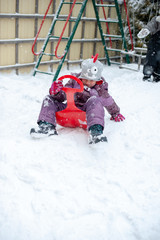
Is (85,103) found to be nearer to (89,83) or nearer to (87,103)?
(87,103)

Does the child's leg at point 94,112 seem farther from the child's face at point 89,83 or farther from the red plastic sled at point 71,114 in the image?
the child's face at point 89,83

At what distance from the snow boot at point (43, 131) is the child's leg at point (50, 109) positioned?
3 cm

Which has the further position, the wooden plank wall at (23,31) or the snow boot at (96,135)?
the wooden plank wall at (23,31)

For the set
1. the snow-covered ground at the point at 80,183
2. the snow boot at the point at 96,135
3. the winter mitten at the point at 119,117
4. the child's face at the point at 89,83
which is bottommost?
the snow-covered ground at the point at 80,183

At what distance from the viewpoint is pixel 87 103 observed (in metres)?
2.50

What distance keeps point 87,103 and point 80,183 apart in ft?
A: 2.72

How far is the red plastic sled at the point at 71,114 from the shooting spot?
248 cm

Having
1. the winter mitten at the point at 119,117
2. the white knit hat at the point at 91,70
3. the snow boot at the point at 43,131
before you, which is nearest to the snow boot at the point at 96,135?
the snow boot at the point at 43,131

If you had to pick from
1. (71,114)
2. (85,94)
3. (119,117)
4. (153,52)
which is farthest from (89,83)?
(153,52)

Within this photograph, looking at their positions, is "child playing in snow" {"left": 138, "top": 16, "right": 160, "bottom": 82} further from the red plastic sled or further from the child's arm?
the red plastic sled

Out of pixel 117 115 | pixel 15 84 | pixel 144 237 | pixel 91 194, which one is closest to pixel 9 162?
pixel 91 194

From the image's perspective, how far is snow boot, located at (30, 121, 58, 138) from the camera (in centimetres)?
238

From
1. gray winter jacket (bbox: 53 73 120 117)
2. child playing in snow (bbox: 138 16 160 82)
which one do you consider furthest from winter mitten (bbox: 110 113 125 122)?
child playing in snow (bbox: 138 16 160 82)

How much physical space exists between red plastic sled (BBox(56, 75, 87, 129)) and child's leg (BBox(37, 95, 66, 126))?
0.06 m
